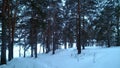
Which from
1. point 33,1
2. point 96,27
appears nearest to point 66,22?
point 96,27

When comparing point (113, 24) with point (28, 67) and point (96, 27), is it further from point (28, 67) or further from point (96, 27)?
point (28, 67)

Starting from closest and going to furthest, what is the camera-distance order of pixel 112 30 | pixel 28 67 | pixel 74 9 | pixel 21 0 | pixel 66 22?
pixel 28 67 < pixel 21 0 < pixel 74 9 < pixel 112 30 < pixel 66 22

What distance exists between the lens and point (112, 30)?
111 ft

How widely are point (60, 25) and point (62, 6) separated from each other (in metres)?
3.94

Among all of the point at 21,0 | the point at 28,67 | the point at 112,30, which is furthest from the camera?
the point at 112,30

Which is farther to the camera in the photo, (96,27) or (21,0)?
(96,27)

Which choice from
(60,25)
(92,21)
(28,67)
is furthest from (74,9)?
(28,67)

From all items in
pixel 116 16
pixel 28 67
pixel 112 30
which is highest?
pixel 116 16

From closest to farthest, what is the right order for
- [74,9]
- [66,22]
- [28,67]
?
[28,67], [74,9], [66,22]

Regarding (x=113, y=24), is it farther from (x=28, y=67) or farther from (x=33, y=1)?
(x=28, y=67)

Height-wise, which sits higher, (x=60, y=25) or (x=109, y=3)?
(x=109, y=3)

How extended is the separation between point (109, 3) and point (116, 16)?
7.98 feet

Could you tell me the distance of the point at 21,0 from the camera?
22.5m

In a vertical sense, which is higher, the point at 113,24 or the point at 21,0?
the point at 21,0
